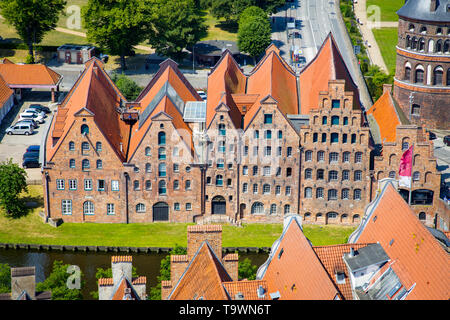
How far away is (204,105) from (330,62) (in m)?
20.3

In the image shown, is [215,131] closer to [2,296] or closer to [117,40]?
[2,296]

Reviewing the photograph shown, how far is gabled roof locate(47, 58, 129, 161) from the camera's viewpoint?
5059 inches

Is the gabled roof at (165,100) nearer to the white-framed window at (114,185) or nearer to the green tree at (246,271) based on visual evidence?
the white-framed window at (114,185)

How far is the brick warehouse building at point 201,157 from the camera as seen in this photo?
127 metres

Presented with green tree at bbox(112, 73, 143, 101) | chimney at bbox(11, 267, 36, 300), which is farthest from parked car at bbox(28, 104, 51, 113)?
chimney at bbox(11, 267, 36, 300)

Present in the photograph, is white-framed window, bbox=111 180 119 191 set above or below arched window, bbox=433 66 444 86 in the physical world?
below

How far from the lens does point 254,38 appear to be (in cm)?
19350

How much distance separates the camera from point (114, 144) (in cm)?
12888

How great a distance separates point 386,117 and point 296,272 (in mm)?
58047

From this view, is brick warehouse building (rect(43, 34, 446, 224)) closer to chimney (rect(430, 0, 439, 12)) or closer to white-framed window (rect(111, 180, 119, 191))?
white-framed window (rect(111, 180, 119, 191))

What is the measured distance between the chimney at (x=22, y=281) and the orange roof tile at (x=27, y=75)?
→ 9788 cm

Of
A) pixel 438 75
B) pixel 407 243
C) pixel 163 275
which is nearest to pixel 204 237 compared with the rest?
pixel 163 275

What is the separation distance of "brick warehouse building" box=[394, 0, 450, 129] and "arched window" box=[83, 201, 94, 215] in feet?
186

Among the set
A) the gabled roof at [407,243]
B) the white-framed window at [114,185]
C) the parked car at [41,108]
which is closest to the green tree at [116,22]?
the parked car at [41,108]
